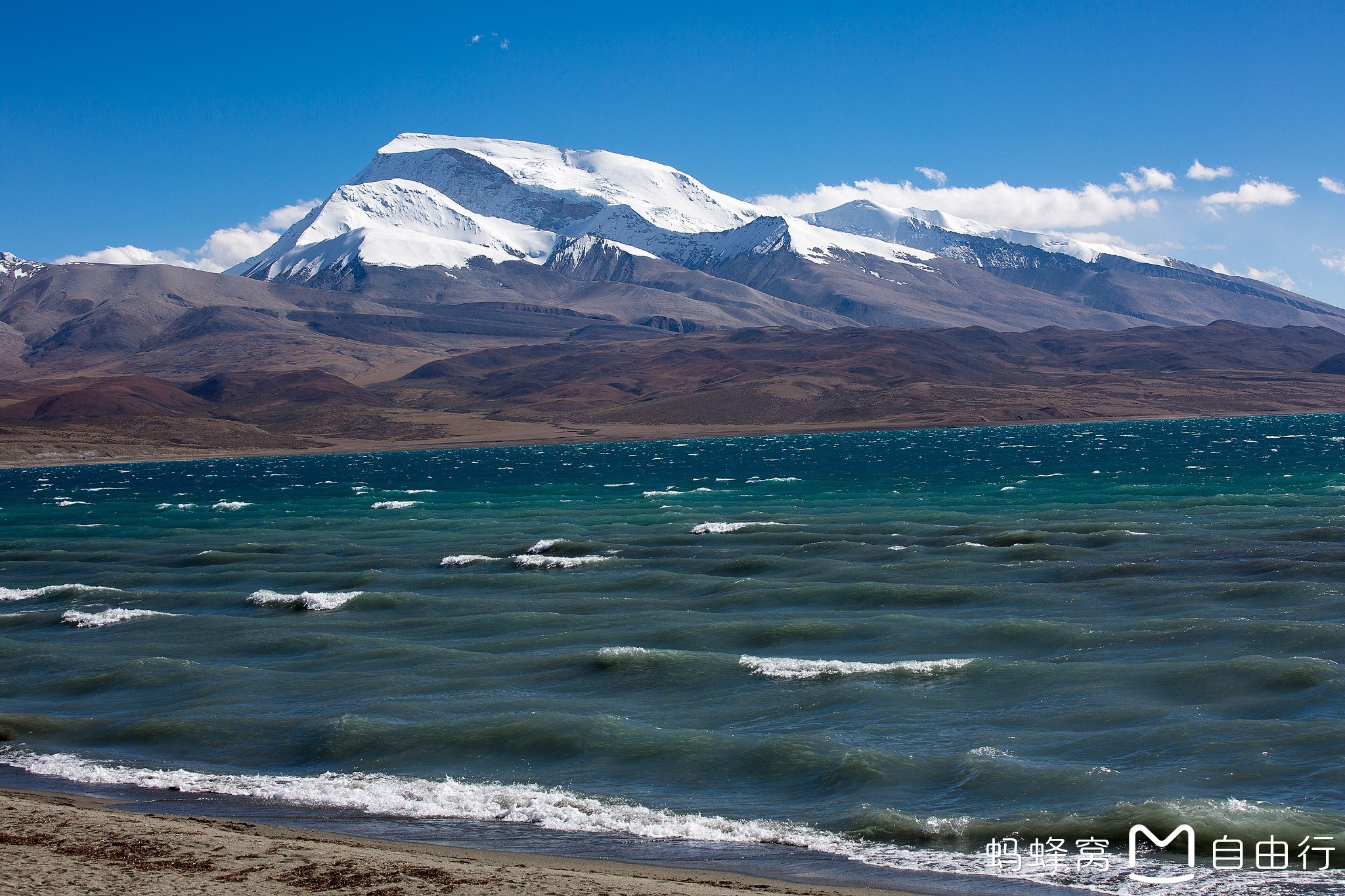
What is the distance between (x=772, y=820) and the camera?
1639 cm

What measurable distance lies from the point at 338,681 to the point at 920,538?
2852 centimetres

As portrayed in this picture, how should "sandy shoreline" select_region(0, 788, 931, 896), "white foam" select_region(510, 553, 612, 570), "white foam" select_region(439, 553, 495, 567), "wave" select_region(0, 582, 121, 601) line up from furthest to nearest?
"white foam" select_region(439, 553, 495, 567) < "white foam" select_region(510, 553, 612, 570) < "wave" select_region(0, 582, 121, 601) < "sandy shoreline" select_region(0, 788, 931, 896)

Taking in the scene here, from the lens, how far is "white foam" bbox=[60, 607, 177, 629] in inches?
1350

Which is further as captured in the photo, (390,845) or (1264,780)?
(1264,780)

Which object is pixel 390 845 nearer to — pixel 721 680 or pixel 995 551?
pixel 721 680

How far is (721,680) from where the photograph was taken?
2484 cm

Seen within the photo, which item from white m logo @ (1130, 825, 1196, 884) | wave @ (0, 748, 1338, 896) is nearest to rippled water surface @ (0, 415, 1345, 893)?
wave @ (0, 748, 1338, 896)

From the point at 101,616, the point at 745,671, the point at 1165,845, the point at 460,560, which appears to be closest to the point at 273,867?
the point at 1165,845

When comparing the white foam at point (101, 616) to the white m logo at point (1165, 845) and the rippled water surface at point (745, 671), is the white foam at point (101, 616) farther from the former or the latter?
the white m logo at point (1165, 845)

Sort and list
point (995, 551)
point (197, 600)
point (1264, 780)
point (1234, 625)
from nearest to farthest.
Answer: point (1264, 780), point (1234, 625), point (197, 600), point (995, 551)

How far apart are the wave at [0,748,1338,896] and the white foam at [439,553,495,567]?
25366 millimetres

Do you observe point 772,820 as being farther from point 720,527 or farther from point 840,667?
point 720,527

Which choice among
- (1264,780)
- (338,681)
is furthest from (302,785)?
(1264,780)

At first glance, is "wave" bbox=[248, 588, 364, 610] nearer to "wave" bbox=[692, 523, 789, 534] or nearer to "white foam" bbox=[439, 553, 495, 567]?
"white foam" bbox=[439, 553, 495, 567]
